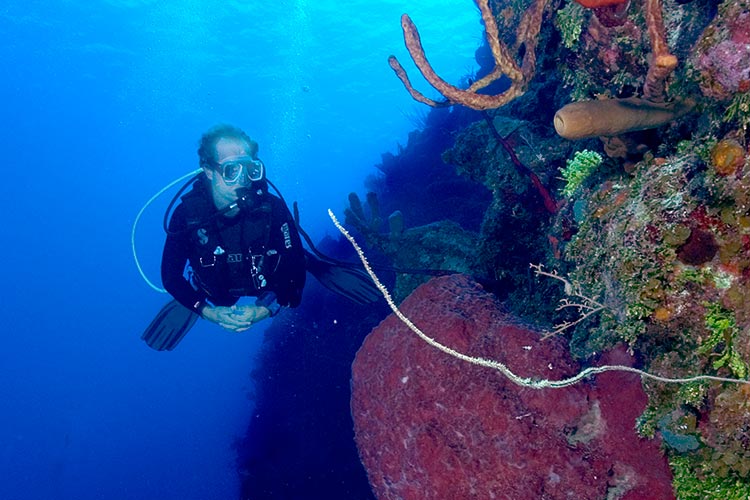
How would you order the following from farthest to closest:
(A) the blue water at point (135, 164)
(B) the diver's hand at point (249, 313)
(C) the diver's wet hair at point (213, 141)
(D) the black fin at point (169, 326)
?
(A) the blue water at point (135, 164), (D) the black fin at point (169, 326), (C) the diver's wet hair at point (213, 141), (B) the diver's hand at point (249, 313)

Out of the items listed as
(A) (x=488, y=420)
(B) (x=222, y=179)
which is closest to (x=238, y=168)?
(B) (x=222, y=179)

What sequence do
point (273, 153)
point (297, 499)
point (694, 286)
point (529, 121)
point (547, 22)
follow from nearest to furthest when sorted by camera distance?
1. point (694, 286)
2. point (547, 22)
3. point (529, 121)
4. point (297, 499)
5. point (273, 153)

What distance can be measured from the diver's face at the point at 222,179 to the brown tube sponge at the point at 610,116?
16.0 feet

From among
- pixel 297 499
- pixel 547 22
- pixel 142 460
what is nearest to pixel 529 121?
pixel 547 22

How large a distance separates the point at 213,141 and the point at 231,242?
1.48 metres

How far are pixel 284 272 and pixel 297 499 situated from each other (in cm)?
675

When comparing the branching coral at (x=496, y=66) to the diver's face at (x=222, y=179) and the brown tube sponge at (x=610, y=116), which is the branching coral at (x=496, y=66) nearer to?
the brown tube sponge at (x=610, y=116)

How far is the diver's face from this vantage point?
589 centimetres

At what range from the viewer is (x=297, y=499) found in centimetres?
986

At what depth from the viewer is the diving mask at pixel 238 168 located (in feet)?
19.1

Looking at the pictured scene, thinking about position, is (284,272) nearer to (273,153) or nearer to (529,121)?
(529,121)

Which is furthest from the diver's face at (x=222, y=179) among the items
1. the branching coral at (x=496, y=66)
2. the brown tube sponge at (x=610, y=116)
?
the brown tube sponge at (x=610, y=116)

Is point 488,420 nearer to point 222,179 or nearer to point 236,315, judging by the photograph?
point 236,315

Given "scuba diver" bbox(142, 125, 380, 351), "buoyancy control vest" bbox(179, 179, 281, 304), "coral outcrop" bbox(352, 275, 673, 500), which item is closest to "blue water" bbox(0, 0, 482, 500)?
"scuba diver" bbox(142, 125, 380, 351)
